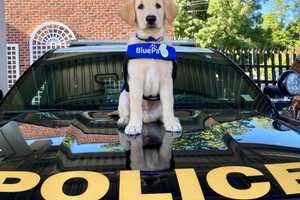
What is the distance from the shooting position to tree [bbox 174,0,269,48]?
2680cm

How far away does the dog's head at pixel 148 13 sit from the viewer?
256 cm

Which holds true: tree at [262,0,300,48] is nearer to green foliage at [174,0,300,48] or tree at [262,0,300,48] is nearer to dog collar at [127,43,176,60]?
green foliage at [174,0,300,48]

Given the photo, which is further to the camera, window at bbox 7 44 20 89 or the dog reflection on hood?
window at bbox 7 44 20 89

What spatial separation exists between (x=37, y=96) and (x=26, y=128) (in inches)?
26.0

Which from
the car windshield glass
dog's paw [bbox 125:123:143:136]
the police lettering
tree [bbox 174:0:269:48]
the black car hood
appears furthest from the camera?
tree [bbox 174:0:269:48]

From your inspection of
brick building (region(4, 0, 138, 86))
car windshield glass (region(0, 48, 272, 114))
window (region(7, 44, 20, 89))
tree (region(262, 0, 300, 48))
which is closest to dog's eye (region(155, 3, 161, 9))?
car windshield glass (region(0, 48, 272, 114))

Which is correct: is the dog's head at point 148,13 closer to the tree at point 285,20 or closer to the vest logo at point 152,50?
the vest logo at point 152,50

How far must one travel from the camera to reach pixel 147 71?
2600 mm

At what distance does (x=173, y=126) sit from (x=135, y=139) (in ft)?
0.83

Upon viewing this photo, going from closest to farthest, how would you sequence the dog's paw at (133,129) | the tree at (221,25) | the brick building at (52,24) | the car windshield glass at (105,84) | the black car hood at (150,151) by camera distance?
the black car hood at (150,151) < the dog's paw at (133,129) < the car windshield glass at (105,84) < the brick building at (52,24) < the tree at (221,25)

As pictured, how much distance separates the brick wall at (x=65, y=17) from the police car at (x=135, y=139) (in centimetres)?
1382

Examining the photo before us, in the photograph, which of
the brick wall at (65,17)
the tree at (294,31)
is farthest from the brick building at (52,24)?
the tree at (294,31)

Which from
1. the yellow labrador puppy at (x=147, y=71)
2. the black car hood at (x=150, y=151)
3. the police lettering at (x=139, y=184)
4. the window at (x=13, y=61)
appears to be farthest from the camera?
the window at (x=13, y=61)

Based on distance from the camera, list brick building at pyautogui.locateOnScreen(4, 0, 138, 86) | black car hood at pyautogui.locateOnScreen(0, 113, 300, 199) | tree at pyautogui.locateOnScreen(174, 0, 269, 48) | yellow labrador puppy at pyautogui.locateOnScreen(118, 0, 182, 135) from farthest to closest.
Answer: tree at pyautogui.locateOnScreen(174, 0, 269, 48) < brick building at pyautogui.locateOnScreen(4, 0, 138, 86) < yellow labrador puppy at pyautogui.locateOnScreen(118, 0, 182, 135) < black car hood at pyautogui.locateOnScreen(0, 113, 300, 199)
